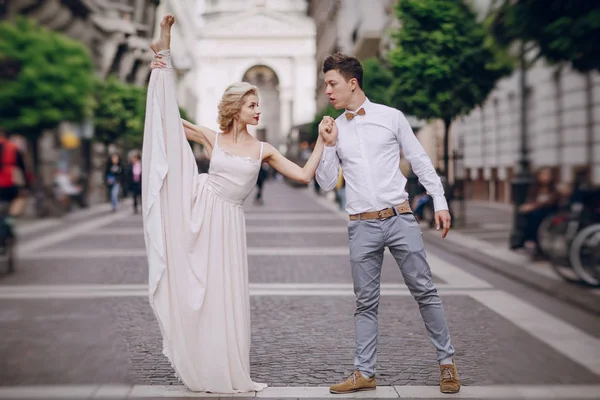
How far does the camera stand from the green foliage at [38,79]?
11266mm

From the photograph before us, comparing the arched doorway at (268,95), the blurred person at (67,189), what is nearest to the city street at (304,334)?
the blurred person at (67,189)

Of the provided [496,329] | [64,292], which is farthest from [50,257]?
[496,329]

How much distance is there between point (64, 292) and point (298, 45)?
120632mm

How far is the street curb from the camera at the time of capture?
827 centimetres

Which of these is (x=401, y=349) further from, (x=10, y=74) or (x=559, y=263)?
(x=10, y=74)

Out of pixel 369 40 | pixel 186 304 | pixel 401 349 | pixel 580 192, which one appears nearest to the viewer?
pixel 186 304

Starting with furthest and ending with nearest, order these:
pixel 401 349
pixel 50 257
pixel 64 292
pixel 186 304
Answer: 1. pixel 50 257
2. pixel 64 292
3. pixel 401 349
4. pixel 186 304

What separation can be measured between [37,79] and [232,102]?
1439cm

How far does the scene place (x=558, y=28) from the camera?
869 cm

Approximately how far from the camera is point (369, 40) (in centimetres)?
4359

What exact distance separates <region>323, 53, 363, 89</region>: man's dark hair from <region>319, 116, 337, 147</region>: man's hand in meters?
0.25

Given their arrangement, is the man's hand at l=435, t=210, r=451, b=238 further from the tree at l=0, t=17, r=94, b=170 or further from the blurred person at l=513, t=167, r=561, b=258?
the blurred person at l=513, t=167, r=561, b=258

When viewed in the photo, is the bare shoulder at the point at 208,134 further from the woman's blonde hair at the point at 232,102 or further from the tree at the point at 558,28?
the tree at the point at 558,28

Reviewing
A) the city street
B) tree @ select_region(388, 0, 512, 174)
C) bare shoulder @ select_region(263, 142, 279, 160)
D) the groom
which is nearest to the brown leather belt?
the groom
